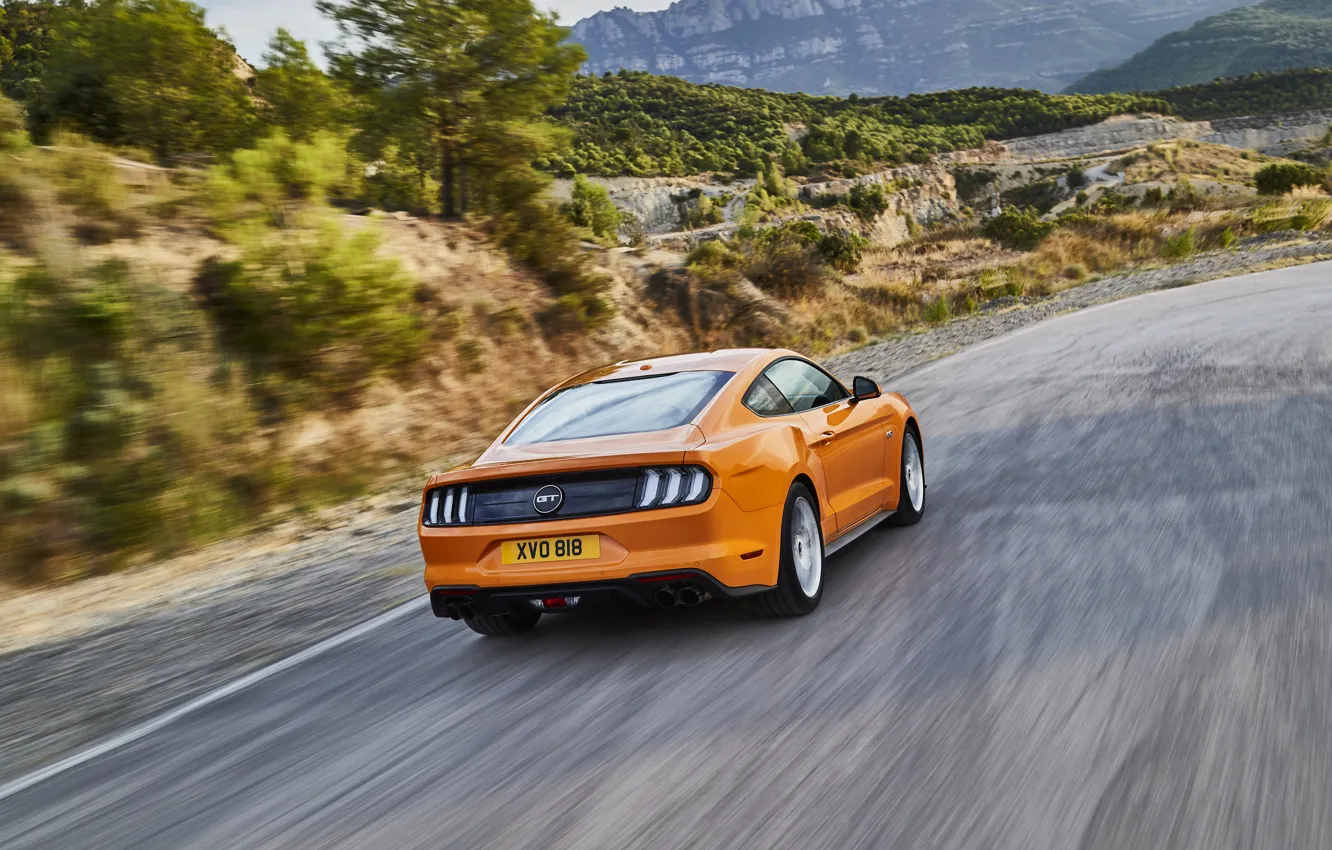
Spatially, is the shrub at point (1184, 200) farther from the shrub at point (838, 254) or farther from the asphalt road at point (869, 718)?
the asphalt road at point (869, 718)

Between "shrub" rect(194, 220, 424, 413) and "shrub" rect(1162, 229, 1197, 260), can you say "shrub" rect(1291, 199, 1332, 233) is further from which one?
"shrub" rect(194, 220, 424, 413)

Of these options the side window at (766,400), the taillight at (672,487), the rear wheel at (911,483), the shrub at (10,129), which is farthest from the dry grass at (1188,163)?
the taillight at (672,487)

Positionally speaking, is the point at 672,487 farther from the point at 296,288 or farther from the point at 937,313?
the point at 937,313

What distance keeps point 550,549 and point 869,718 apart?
64.8 inches

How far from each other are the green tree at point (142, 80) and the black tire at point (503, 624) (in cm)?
1331

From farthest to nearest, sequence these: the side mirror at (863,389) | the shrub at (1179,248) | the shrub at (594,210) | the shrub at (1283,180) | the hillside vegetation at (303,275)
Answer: the shrub at (1283,180)
the shrub at (1179,248)
the shrub at (594,210)
the hillside vegetation at (303,275)
the side mirror at (863,389)

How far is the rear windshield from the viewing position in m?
5.43

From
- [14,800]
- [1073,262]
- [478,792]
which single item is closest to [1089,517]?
[478,792]

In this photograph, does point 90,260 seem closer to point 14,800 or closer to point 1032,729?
point 14,800

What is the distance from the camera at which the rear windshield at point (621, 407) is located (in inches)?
214

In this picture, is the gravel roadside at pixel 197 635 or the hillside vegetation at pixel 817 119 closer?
the gravel roadside at pixel 197 635

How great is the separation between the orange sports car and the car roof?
27mm

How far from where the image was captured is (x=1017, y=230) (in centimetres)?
4609

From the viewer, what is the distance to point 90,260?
36.3ft
